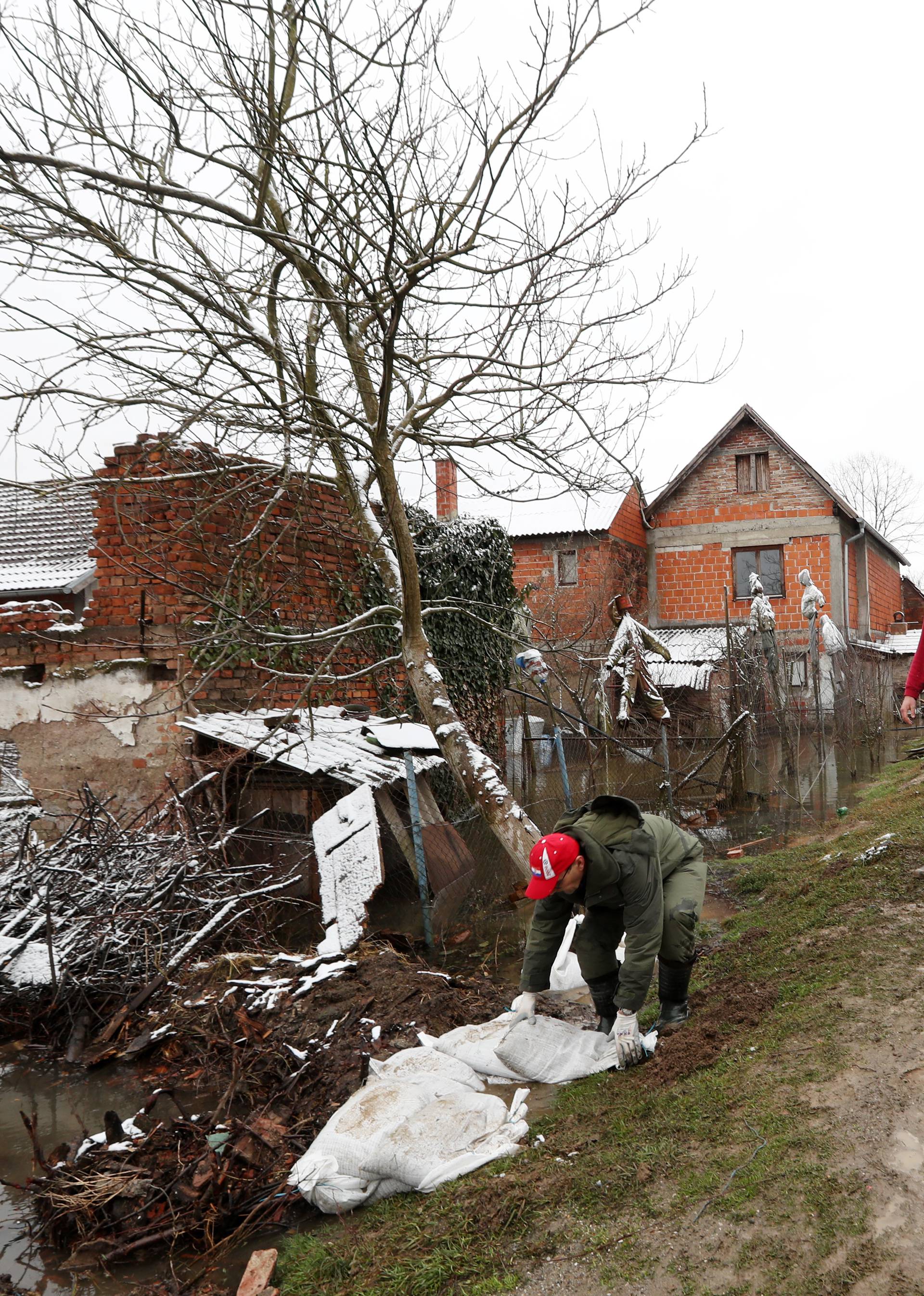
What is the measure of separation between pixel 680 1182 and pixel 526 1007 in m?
1.26

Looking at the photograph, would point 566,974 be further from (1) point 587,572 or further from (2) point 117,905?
(1) point 587,572

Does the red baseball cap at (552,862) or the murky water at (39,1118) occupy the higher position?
the red baseball cap at (552,862)

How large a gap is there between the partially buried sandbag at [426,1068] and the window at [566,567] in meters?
18.5

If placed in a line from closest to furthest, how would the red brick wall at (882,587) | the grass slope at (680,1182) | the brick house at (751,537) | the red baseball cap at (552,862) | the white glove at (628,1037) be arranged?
1. the grass slope at (680,1182)
2. the red baseball cap at (552,862)
3. the white glove at (628,1037)
4. the brick house at (751,537)
5. the red brick wall at (882,587)

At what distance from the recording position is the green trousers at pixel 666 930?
13.3 ft

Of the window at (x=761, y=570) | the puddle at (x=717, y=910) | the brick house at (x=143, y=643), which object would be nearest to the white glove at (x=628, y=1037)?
the puddle at (x=717, y=910)

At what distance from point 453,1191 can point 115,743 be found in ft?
16.6

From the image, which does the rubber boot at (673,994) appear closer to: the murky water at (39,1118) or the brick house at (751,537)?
the murky water at (39,1118)

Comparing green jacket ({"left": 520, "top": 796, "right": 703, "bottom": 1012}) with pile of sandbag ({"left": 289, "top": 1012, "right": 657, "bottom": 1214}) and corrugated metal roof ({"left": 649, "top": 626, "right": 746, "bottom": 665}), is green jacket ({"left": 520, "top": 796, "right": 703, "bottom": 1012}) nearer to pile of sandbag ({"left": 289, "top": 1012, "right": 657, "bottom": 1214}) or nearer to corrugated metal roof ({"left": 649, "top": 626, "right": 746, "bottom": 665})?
pile of sandbag ({"left": 289, "top": 1012, "right": 657, "bottom": 1214})

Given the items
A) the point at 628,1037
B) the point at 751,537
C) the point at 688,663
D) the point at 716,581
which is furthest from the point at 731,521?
the point at 628,1037

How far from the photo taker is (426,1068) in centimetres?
392

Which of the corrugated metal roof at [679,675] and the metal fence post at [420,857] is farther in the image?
the corrugated metal roof at [679,675]

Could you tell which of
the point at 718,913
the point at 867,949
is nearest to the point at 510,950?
the point at 718,913

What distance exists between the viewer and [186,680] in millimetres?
7047
